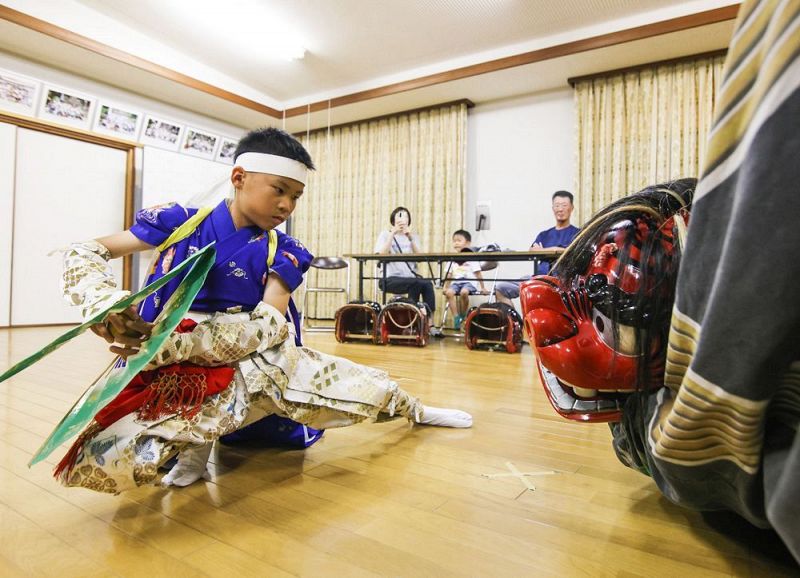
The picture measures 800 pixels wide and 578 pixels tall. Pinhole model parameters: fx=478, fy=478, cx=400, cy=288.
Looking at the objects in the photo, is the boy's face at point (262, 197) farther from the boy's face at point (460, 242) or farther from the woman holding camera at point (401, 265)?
the boy's face at point (460, 242)

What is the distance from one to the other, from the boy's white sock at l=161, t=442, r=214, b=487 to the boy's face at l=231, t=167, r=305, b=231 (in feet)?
1.62

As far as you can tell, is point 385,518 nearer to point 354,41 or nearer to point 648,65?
point 354,41

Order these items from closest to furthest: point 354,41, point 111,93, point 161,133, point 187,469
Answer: point 187,469 < point 354,41 < point 111,93 < point 161,133

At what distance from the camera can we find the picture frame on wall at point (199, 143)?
542 centimetres

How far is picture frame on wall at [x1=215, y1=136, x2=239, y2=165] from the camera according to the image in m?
5.78

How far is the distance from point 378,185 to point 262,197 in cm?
471

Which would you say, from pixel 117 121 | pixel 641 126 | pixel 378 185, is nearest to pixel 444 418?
pixel 641 126

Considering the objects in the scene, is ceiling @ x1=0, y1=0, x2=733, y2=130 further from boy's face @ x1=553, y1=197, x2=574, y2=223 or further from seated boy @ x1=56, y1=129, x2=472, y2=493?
seated boy @ x1=56, y1=129, x2=472, y2=493

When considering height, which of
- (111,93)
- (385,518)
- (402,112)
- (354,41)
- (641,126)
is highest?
(354,41)

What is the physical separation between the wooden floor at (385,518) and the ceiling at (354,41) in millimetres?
3677

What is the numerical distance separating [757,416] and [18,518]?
1097mm

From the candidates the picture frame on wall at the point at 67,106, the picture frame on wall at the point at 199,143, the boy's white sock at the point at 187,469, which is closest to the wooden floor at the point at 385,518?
the boy's white sock at the point at 187,469

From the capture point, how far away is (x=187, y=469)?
3.24 feet

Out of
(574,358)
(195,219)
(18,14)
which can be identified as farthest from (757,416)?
(18,14)
